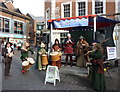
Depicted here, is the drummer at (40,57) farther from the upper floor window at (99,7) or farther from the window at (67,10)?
the upper floor window at (99,7)

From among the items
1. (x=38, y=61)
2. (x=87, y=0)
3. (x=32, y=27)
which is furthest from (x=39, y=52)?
(x=32, y=27)

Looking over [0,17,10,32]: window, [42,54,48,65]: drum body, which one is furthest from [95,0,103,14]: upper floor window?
[0,17,10,32]: window

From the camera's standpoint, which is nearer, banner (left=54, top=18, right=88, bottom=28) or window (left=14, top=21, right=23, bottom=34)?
banner (left=54, top=18, right=88, bottom=28)

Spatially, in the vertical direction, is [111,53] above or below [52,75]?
above

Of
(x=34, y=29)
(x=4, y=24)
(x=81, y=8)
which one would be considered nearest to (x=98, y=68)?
(x=81, y=8)

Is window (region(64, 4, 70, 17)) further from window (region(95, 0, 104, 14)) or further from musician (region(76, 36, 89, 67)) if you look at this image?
musician (region(76, 36, 89, 67))

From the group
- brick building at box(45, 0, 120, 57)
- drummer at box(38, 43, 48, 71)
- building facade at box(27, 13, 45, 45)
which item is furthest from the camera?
building facade at box(27, 13, 45, 45)

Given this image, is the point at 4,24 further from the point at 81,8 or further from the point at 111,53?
the point at 111,53

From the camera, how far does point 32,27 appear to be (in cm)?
4666

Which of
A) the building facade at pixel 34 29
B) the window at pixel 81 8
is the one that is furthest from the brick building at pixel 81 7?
the building facade at pixel 34 29

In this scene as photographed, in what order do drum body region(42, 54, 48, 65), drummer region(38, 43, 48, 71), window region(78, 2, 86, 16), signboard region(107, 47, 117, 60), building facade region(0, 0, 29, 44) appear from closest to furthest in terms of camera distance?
signboard region(107, 47, 117, 60)
drum body region(42, 54, 48, 65)
drummer region(38, 43, 48, 71)
window region(78, 2, 86, 16)
building facade region(0, 0, 29, 44)

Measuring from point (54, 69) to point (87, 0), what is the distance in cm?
1138

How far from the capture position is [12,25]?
27.0 metres

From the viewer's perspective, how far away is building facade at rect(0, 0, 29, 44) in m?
24.7
